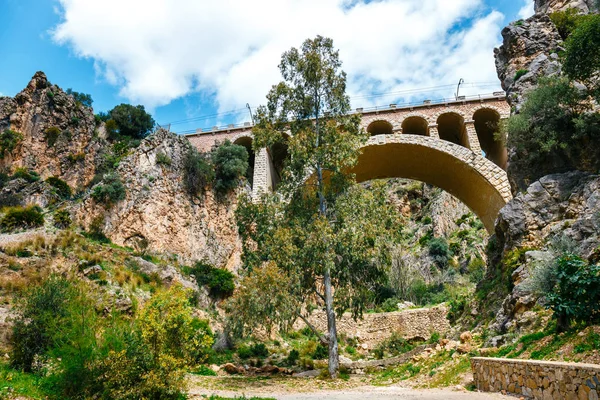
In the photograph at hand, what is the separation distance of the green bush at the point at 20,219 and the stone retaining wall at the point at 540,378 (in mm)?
18620

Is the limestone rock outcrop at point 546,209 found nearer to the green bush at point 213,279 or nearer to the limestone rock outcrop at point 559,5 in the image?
the limestone rock outcrop at point 559,5

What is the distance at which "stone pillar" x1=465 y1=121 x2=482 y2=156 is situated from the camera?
19975 millimetres

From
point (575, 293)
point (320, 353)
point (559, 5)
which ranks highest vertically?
point (559, 5)

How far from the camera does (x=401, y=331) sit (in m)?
19.4

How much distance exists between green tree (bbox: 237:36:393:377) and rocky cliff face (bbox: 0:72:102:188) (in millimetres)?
17517

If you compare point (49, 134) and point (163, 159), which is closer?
point (163, 159)

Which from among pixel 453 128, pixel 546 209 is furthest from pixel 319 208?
pixel 453 128

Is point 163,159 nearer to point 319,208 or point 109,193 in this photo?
point 109,193

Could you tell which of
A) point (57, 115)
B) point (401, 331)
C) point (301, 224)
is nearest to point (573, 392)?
point (301, 224)

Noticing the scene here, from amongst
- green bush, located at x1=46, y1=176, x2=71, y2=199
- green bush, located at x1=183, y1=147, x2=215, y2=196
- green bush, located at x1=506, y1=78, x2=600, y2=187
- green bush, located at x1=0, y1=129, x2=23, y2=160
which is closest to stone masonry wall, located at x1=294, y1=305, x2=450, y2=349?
green bush, located at x1=506, y1=78, x2=600, y2=187

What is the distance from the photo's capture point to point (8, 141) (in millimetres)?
24000

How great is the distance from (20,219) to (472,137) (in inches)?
871

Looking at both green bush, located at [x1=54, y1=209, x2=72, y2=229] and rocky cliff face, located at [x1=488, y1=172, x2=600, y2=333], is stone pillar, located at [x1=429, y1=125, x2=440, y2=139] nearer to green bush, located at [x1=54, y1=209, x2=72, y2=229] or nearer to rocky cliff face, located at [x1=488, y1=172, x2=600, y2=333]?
rocky cliff face, located at [x1=488, y1=172, x2=600, y2=333]

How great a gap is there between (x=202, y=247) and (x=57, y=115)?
14.9m
